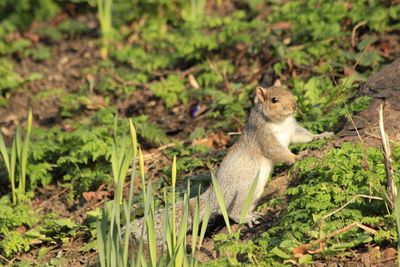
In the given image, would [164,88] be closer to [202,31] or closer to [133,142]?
[202,31]

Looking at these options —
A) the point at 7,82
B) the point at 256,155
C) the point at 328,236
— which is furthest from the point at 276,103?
the point at 7,82

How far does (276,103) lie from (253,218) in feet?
2.98

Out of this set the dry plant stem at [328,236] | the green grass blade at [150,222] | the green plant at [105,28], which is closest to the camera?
the green grass blade at [150,222]

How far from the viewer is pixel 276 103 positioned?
6004mm

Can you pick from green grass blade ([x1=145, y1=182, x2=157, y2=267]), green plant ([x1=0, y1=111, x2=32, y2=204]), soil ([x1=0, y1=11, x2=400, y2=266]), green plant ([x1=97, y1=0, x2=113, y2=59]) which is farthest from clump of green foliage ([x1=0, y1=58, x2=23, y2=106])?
green grass blade ([x1=145, y1=182, x2=157, y2=267])

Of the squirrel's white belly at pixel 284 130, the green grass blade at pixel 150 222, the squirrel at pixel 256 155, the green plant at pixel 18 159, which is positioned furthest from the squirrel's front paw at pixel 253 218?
the green plant at pixel 18 159

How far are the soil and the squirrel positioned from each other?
0.17 m

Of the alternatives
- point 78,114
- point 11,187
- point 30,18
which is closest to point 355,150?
point 11,187

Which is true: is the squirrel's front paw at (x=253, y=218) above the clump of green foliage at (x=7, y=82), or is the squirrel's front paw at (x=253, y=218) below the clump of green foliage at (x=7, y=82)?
below

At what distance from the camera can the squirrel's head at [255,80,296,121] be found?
5977mm

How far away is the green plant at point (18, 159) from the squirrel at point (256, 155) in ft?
4.69

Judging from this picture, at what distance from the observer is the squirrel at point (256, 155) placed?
5883 mm

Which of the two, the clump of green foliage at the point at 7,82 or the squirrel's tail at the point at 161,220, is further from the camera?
the clump of green foliage at the point at 7,82

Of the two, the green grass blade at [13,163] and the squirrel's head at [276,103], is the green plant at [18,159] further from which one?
the squirrel's head at [276,103]
